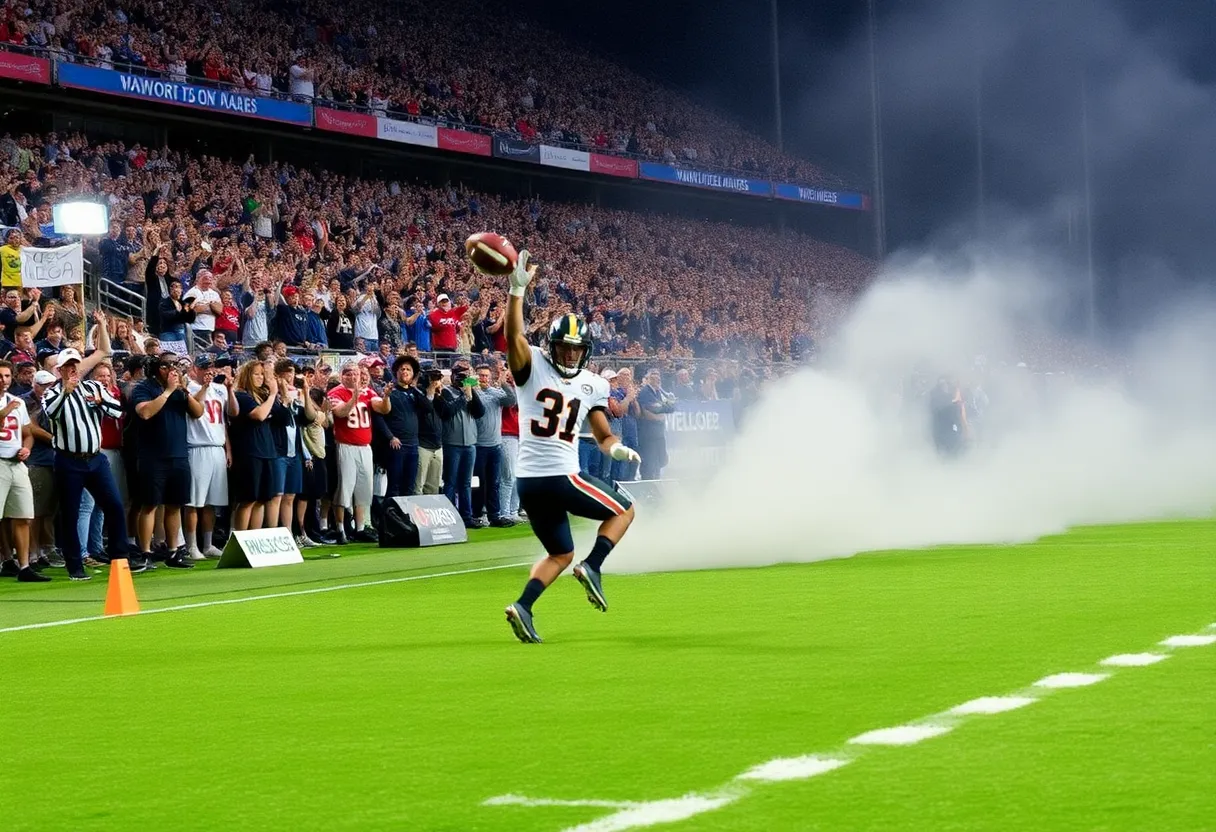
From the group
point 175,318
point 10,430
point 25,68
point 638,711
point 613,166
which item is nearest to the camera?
point 638,711

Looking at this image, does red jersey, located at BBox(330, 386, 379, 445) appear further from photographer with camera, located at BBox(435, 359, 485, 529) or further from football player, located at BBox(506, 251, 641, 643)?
football player, located at BBox(506, 251, 641, 643)

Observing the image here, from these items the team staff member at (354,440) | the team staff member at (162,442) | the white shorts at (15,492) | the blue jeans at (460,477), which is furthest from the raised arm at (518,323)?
the blue jeans at (460,477)

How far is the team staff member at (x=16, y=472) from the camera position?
1527 centimetres

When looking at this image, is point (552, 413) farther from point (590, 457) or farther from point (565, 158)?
point (565, 158)

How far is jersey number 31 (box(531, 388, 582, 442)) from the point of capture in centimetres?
1019

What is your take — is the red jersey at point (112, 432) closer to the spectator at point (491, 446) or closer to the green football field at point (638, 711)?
the green football field at point (638, 711)

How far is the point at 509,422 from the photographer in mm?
23938

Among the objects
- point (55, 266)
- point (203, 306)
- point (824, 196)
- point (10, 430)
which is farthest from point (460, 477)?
point (824, 196)

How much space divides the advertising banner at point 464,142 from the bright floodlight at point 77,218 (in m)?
25.0

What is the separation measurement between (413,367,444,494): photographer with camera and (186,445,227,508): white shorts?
378 centimetres

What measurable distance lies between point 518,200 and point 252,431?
29601mm

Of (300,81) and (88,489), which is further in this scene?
(300,81)

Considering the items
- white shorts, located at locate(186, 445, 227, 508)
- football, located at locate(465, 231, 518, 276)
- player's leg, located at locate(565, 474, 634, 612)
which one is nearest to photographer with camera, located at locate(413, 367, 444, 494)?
white shorts, located at locate(186, 445, 227, 508)

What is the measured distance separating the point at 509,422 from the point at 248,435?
259 inches
